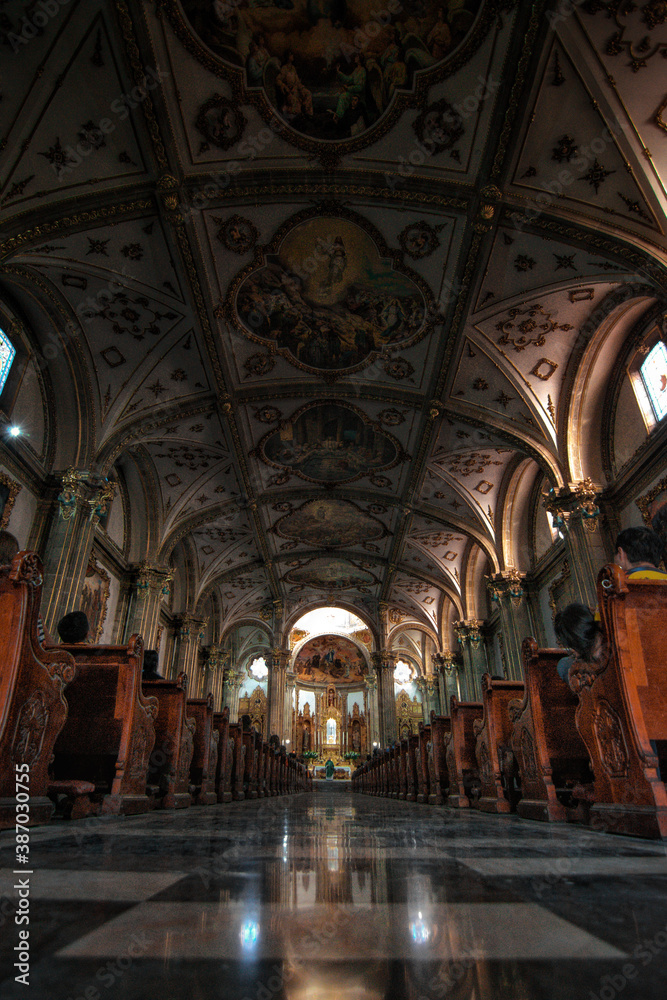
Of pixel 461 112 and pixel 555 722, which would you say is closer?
pixel 555 722

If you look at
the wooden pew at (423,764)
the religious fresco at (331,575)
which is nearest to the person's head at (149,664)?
the wooden pew at (423,764)

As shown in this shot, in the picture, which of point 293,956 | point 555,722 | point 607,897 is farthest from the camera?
point 555,722

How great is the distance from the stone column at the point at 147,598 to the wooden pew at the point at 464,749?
33.0 ft

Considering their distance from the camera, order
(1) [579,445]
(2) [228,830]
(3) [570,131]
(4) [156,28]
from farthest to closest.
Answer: (1) [579,445]
(3) [570,131]
(4) [156,28]
(2) [228,830]

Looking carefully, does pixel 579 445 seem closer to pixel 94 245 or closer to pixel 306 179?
pixel 306 179

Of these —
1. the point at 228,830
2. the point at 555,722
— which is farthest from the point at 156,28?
the point at 555,722

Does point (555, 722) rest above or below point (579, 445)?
below

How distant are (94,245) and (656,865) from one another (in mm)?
11504

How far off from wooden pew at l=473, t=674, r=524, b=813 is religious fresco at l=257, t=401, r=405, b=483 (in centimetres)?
925

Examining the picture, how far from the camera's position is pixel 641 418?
11508 mm

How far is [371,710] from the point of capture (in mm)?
35875

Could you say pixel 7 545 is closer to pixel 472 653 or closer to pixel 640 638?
pixel 640 638

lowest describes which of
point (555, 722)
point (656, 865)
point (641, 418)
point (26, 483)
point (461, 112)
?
point (656, 865)

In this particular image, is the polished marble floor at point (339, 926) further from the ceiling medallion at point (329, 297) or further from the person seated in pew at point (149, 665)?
the ceiling medallion at point (329, 297)
